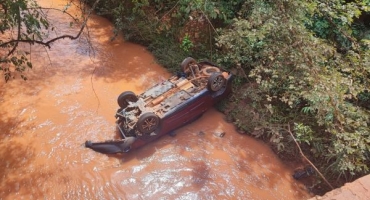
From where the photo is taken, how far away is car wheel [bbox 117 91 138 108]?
550 centimetres

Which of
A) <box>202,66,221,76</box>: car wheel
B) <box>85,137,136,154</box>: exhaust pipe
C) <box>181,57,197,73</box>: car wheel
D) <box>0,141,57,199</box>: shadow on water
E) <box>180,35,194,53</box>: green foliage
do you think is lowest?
<box>0,141,57,199</box>: shadow on water

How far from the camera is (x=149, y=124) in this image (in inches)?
197

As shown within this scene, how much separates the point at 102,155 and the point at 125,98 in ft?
3.74

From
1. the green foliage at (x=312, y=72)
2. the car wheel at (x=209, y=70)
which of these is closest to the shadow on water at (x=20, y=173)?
the car wheel at (x=209, y=70)

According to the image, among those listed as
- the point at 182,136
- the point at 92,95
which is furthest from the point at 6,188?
the point at 182,136

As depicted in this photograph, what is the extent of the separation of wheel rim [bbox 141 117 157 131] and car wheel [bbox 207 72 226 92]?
4.36ft

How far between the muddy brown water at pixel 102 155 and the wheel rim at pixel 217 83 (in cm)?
69

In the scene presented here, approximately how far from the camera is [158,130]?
5.29 meters

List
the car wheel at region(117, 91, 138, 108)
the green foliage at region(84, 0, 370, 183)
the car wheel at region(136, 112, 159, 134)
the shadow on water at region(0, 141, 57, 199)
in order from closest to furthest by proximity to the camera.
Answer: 1. the shadow on water at region(0, 141, 57, 199)
2. the green foliage at region(84, 0, 370, 183)
3. the car wheel at region(136, 112, 159, 134)
4. the car wheel at region(117, 91, 138, 108)

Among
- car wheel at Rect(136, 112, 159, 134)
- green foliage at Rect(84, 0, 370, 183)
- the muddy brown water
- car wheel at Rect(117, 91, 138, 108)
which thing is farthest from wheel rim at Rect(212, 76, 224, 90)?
car wheel at Rect(117, 91, 138, 108)

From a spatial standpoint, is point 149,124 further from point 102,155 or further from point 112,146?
point 102,155

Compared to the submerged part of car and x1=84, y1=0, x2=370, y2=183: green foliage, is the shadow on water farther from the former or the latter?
x1=84, y1=0, x2=370, y2=183: green foliage

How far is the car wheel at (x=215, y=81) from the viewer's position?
5.57m

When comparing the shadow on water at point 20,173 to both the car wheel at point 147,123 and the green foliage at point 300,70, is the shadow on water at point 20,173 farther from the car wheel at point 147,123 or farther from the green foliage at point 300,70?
the green foliage at point 300,70
